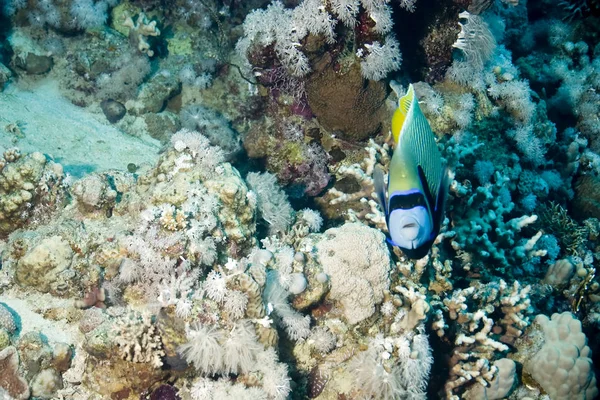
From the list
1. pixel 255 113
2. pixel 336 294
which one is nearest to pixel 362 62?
pixel 255 113

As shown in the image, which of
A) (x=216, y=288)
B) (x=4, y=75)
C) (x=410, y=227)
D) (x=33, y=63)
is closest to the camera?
(x=410, y=227)

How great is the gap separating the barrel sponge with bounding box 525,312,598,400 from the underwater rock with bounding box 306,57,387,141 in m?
3.17

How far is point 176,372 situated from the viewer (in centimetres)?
293

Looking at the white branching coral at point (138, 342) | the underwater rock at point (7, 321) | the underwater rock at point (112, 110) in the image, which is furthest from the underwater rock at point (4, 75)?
the white branching coral at point (138, 342)

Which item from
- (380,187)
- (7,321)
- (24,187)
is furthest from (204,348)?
(24,187)

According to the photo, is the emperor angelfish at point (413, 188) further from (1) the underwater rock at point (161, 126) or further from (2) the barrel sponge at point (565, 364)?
(1) the underwater rock at point (161, 126)

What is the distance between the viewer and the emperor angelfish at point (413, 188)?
5.12 feet

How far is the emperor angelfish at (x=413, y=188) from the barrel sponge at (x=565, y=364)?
3.35 m

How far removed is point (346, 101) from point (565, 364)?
12.2ft

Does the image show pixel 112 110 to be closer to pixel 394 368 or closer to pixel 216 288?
pixel 216 288

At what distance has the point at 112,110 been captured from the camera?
21.7ft

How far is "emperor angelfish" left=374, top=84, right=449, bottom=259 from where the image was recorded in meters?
1.56

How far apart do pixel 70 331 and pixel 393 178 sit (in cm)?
301

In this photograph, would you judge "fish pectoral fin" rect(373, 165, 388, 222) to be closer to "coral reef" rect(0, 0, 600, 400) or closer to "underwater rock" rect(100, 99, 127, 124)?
"coral reef" rect(0, 0, 600, 400)
